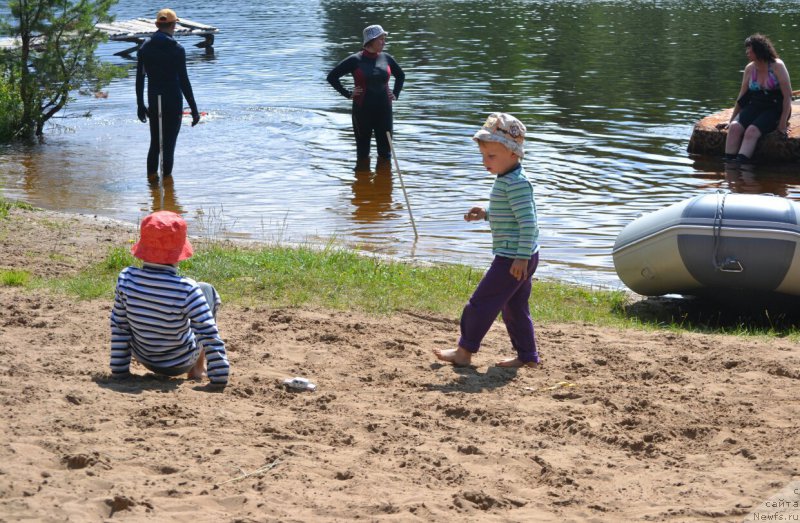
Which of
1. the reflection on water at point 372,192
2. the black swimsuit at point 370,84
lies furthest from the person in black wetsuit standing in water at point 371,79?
the reflection on water at point 372,192

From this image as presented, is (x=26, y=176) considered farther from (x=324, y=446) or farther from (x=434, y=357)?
(x=324, y=446)

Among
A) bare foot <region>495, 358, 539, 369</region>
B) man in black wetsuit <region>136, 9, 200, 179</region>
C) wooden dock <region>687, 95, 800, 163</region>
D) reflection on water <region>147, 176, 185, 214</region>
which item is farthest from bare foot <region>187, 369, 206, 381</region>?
wooden dock <region>687, 95, 800, 163</region>

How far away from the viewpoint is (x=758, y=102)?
15.4 metres

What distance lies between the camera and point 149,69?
12727mm

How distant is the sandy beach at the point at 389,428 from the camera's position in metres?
4.30

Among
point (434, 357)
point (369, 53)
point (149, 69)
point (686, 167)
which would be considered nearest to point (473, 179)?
point (369, 53)

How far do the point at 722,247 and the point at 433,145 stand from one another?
28.9 ft

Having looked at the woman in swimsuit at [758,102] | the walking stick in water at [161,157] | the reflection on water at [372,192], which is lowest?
the reflection on water at [372,192]

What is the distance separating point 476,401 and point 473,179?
28.8ft

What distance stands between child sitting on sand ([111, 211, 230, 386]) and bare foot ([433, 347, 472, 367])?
1453 mm

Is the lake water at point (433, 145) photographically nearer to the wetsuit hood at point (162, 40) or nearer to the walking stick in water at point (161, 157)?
the walking stick in water at point (161, 157)

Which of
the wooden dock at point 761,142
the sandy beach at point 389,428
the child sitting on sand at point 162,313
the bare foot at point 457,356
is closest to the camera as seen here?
the sandy beach at point 389,428

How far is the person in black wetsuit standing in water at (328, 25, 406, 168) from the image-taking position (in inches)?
536

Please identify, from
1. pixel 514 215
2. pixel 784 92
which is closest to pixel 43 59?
pixel 784 92
